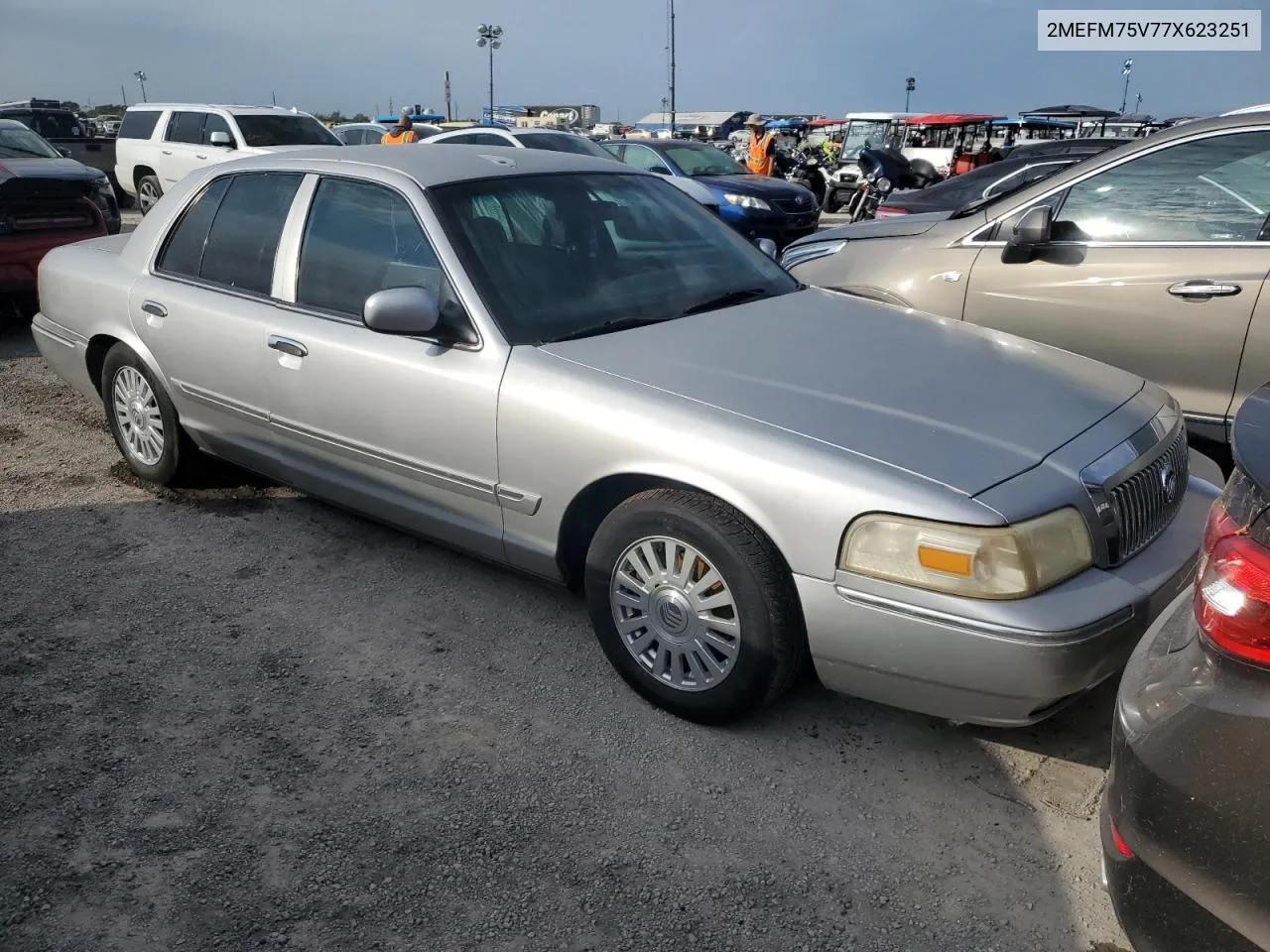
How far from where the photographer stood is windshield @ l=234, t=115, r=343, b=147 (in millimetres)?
13750

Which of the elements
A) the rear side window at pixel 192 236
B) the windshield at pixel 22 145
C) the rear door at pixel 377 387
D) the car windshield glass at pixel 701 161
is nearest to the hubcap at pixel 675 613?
the rear door at pixel 377 387

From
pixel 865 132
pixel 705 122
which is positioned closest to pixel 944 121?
pixel 865 132

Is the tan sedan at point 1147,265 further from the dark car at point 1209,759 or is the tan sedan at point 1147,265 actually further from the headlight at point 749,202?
the headlight at point 749,202

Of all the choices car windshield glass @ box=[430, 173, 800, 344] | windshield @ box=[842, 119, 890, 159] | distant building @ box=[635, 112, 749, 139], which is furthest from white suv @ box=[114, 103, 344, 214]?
distant building @ box=[635, 112, 749, 139]

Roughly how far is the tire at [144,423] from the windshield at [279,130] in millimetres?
9859

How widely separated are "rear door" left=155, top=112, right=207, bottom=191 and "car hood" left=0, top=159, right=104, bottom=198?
574 cm

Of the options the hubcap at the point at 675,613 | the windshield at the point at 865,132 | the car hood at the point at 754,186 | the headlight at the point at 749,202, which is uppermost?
the windshield at the point at 865,132

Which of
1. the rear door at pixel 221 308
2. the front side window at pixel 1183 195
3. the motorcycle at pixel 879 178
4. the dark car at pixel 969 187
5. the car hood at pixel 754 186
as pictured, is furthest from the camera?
the motorcycle at pixel 879 178

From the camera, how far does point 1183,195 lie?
4.30 meters

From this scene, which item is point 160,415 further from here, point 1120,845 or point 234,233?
point 1120,845

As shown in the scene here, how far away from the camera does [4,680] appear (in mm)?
3150

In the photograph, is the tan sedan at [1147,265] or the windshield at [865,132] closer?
the tan sedan at [1147,265]

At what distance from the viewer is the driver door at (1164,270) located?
4.06 metres

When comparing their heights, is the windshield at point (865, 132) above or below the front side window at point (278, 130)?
above
